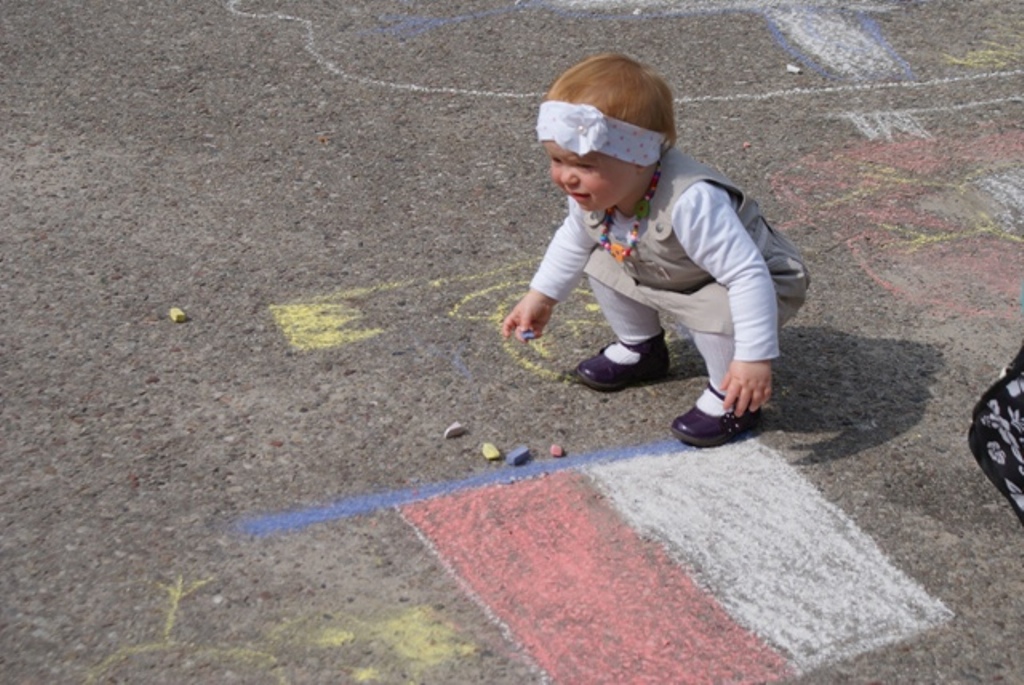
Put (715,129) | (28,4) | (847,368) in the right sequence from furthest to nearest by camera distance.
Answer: (28,4) < (715,129) < (847,368)

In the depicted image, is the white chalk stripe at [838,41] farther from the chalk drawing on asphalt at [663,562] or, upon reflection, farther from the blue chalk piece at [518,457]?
the blue chalk piece at [518,457]

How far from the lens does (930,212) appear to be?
448 cm

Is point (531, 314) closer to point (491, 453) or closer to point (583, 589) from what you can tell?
point (491, 453)

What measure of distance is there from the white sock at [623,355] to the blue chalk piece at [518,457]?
420 millimetres

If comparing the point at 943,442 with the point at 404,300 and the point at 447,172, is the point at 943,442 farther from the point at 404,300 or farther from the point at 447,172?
the point at 447,172

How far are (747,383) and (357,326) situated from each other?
1.13 metres

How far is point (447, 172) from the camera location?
466 cm

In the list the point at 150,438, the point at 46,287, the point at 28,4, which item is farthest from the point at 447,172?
the point at 28,4

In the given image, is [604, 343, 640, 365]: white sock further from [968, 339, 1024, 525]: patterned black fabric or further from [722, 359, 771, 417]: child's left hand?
[968, 339, 1024, 525]: patterned black fabric

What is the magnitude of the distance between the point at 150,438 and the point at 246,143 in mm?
1841

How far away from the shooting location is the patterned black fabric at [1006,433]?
2.99 metres

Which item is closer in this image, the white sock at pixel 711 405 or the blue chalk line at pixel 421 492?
the blue chalk line at pixel 421 492

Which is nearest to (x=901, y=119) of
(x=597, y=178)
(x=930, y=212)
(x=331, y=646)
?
(x=930, y=212)

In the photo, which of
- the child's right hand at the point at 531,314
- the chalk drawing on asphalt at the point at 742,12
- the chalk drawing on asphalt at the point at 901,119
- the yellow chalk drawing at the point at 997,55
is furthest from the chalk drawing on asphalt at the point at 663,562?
the yellow chalk drawing at the point at 997,55
